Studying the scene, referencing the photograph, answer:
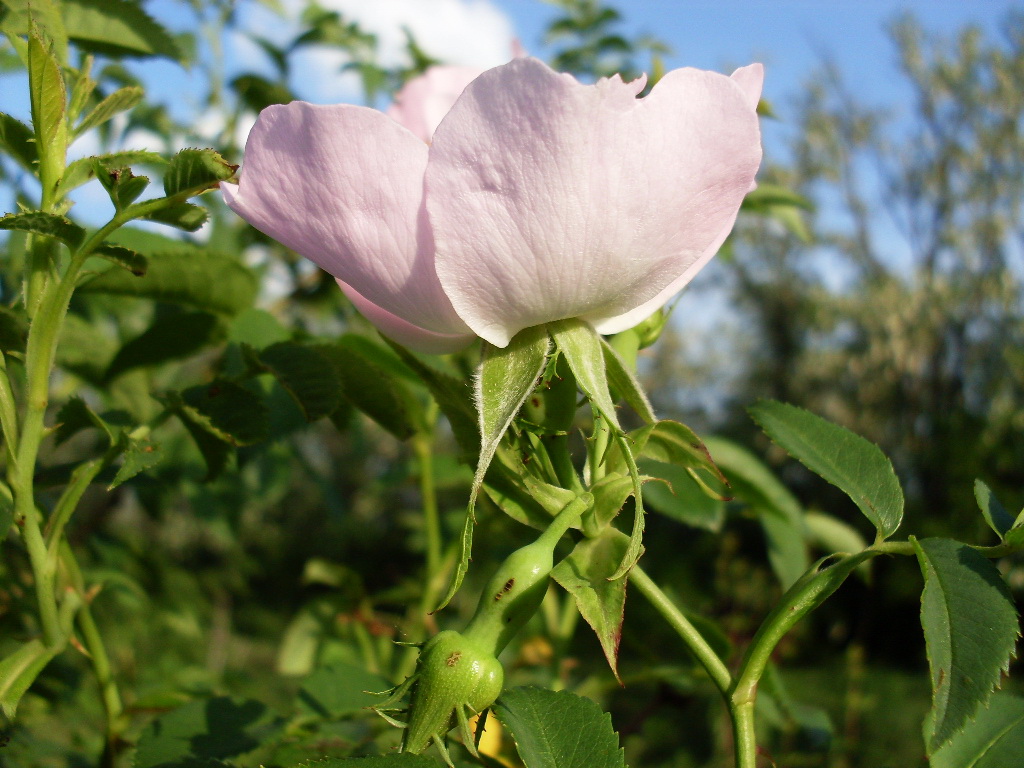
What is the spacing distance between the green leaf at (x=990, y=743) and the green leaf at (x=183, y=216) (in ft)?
1.34

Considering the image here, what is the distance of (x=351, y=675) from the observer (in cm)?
57

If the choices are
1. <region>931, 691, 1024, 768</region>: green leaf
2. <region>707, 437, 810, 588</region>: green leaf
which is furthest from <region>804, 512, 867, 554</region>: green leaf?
<region>931, 691, 1024, 768</region>: green leaf

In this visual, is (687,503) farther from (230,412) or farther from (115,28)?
(115,28)

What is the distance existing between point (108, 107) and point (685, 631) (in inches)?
14.6

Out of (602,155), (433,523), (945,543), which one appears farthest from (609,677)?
(602,155)

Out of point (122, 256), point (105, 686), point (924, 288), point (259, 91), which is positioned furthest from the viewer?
point (924, 288)

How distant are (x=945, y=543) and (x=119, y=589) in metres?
0.77

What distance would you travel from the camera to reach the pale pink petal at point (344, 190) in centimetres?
30

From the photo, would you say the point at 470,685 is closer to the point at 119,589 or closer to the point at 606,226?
the point at 606,226

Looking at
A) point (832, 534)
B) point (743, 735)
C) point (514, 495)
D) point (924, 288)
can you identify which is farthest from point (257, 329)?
point (924, 288)

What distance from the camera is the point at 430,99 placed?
1.85 feet

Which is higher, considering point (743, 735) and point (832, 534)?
point (743, 735)

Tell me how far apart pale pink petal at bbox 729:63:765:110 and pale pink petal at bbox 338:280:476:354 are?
0.16 meters

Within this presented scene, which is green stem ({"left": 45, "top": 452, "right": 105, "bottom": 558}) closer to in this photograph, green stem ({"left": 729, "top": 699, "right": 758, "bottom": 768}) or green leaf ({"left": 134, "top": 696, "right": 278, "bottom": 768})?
green leaf ({"left": 134, "top": 696, "right": 278, "bottom": 768})
